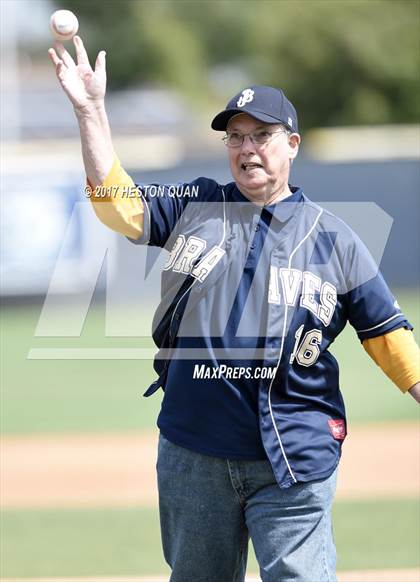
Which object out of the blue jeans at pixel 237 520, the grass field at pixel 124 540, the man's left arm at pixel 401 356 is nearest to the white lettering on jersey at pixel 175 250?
the blue jeans at pixel 237 520

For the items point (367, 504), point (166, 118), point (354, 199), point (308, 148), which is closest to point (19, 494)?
point (367, 504)

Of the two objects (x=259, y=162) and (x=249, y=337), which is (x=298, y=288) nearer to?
(x=249, y=337)

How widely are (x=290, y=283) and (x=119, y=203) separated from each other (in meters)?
0.63

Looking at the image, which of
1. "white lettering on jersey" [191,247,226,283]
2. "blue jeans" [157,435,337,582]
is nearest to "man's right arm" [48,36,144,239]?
"white lettering on jersey" [191,247,226,283]

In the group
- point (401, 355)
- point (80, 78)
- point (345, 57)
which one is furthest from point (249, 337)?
point (345, 57)

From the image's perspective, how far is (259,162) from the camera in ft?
12.0

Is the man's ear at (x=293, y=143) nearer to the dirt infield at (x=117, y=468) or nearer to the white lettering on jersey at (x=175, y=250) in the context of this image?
the white lettering on jersey at (x=175, y=250)

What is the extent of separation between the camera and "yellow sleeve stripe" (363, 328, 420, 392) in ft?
12.3

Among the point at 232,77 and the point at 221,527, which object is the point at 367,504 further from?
the point at 232,77

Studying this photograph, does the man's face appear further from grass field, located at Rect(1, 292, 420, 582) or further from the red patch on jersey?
grass field, located at Rect(1, 292, 420, 582)

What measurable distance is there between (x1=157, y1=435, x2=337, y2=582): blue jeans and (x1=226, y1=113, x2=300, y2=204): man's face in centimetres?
91

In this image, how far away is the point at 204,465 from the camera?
366cm

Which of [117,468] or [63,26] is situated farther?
[117,468]

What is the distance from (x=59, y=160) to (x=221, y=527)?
43.1ft
